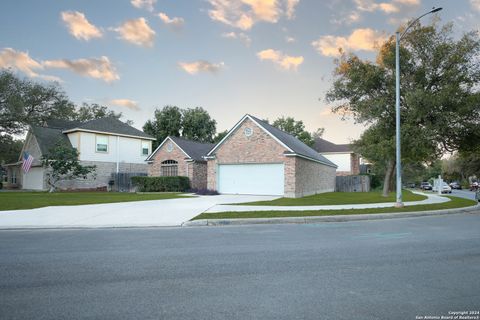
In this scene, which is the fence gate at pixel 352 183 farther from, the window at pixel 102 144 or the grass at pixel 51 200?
the window at pixel 102 144

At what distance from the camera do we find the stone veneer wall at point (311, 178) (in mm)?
24408

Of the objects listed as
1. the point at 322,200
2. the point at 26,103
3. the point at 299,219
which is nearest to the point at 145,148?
the point at 26,103

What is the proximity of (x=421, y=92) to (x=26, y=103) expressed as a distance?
39774 millimetres

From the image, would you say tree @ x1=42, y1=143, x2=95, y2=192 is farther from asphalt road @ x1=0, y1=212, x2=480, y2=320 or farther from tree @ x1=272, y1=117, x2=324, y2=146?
tree @ x1=272, y1=117, x2=324, y2=146

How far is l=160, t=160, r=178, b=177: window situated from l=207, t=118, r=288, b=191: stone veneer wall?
5806 millimetres

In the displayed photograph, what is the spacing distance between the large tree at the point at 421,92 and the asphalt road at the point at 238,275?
1539cm

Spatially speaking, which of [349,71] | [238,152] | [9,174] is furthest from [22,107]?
[349,71]

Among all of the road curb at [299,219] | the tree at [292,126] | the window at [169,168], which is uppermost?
the tree at [292,126]

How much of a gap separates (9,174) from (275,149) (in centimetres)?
3238

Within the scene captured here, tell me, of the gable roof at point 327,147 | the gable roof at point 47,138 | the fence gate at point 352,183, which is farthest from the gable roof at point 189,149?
the gable roof at point 327,147

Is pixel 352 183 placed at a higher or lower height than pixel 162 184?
lower

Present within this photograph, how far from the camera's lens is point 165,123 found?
2105 inches

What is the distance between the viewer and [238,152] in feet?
84.9

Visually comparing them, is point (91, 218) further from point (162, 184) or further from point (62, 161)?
point (62, 161)
